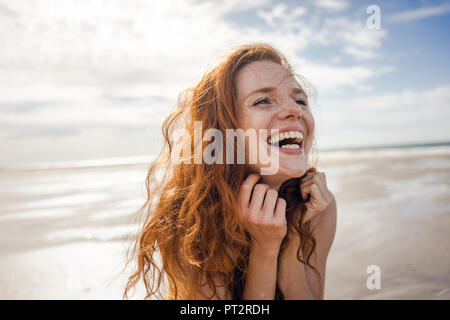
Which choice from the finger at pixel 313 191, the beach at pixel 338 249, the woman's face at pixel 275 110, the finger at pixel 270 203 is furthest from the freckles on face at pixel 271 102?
the beach at pixel 338 249

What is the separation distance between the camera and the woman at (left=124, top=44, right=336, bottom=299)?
2303mm

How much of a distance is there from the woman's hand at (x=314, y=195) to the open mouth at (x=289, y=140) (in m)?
0.34

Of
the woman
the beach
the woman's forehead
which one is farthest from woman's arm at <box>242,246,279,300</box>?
the beach

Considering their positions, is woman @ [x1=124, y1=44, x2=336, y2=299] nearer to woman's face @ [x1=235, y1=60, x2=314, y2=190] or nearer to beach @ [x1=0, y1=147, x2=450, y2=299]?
woman's face @ [x1=235, y1=60, x2=314, y2=190]

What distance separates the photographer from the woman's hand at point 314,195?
251 centimetres

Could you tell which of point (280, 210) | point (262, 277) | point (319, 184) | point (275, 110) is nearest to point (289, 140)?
point (275, 110)

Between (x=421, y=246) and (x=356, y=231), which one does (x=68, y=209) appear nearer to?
(x=356, y=231)

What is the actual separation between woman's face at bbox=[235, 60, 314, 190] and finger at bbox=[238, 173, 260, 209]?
10 centimetres

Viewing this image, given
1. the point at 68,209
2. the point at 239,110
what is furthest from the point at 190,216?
the point at 68,209

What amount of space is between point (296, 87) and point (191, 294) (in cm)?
185

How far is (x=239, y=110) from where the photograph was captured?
239cm

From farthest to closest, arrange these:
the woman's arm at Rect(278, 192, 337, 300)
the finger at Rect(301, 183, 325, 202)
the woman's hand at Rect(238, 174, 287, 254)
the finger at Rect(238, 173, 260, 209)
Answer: the woman's arm at Rect(278, 192, 337, 300)
the finger at Rect(301, 183, 325, 202)
the finger at Rect(238, 173, 260, 209)
the woman's hand at Rect(238, 174, 287, 254)

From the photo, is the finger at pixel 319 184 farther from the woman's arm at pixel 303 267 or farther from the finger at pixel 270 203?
the finger at pixel 270 203
